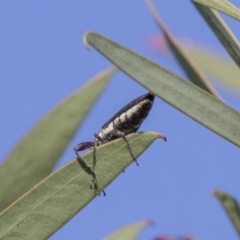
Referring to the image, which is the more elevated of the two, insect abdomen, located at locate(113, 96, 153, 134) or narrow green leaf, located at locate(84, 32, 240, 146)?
insect abdomen, located at locate(113, 96, 153, 134)

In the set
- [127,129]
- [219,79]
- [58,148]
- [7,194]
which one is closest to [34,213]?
[7,194]

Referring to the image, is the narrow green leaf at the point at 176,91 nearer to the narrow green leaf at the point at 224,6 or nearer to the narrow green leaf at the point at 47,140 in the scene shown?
the narrow green leaf at the point at 224,6

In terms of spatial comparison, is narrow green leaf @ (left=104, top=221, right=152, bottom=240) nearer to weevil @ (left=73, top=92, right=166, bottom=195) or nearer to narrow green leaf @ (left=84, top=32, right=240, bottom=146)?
weevil @ (left=73, top=92, right=166, bottom=195)

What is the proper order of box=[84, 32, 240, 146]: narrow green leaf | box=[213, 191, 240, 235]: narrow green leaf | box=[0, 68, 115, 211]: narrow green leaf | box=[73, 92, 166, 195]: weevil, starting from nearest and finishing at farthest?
box=[84, 32, 240, 146]: narrow green leaf
box=[213, 191, 240, 235]: narrow green leaf
box=[0, 68, 115, 211]: narrow green leaf
box=[73, 92, 166, 195]: weevil

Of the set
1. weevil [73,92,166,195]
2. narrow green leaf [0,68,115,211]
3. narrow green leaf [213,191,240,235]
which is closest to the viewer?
narrow green leaf [213,191,240,235]

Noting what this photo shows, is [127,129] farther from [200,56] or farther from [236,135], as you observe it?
[236,135]

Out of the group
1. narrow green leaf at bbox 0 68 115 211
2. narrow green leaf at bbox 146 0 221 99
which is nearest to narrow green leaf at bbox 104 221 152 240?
narrow green leaf at bbox 0 68 115 211

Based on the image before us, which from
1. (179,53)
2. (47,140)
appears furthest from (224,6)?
(47,140)

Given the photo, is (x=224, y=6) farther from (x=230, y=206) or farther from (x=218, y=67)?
(x=218, y=67)
